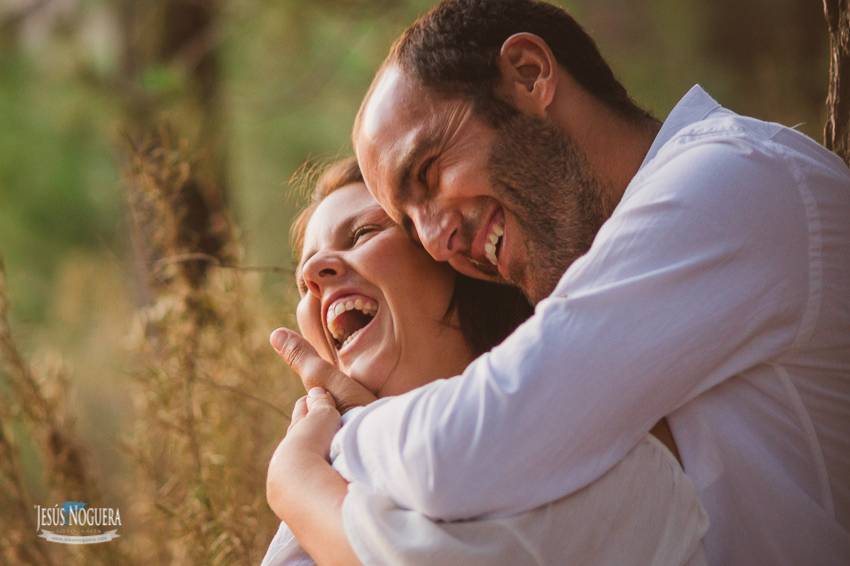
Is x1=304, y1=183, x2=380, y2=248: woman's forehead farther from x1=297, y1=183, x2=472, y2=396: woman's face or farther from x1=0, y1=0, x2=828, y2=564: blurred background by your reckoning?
x1=0, y1=0, x2=828, y2=564: blurred background

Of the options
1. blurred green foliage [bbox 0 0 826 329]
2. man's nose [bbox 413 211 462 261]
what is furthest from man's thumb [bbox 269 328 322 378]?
blurred green foliage [bbox 0 0 826 329]

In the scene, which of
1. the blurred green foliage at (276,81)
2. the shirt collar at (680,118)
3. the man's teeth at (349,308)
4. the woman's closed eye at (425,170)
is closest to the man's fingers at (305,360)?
the man's teeth at (349,308)

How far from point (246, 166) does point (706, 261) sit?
1107 cm

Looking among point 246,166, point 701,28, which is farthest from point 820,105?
point 246,166

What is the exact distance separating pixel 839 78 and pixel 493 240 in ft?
3.17

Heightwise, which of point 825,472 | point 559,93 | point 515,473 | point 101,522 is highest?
point 559,93

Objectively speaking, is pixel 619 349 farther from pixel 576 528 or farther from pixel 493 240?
pixel 493 240

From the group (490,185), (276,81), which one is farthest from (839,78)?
(276,81)

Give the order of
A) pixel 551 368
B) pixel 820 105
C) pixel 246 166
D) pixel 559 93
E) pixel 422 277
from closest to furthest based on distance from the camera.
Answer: pixel 551 368 < pixel 559 93 < pixel 422 277 < pixel 820 105 < pixel 246 166

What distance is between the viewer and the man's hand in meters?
2.43

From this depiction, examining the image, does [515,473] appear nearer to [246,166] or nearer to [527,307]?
[527,307]

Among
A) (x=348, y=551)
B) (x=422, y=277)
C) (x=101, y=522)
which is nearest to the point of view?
(x=348, y=551)

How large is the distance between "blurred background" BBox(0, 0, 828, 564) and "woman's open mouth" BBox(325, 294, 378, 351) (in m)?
0.46

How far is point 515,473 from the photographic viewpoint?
1.79 meters
